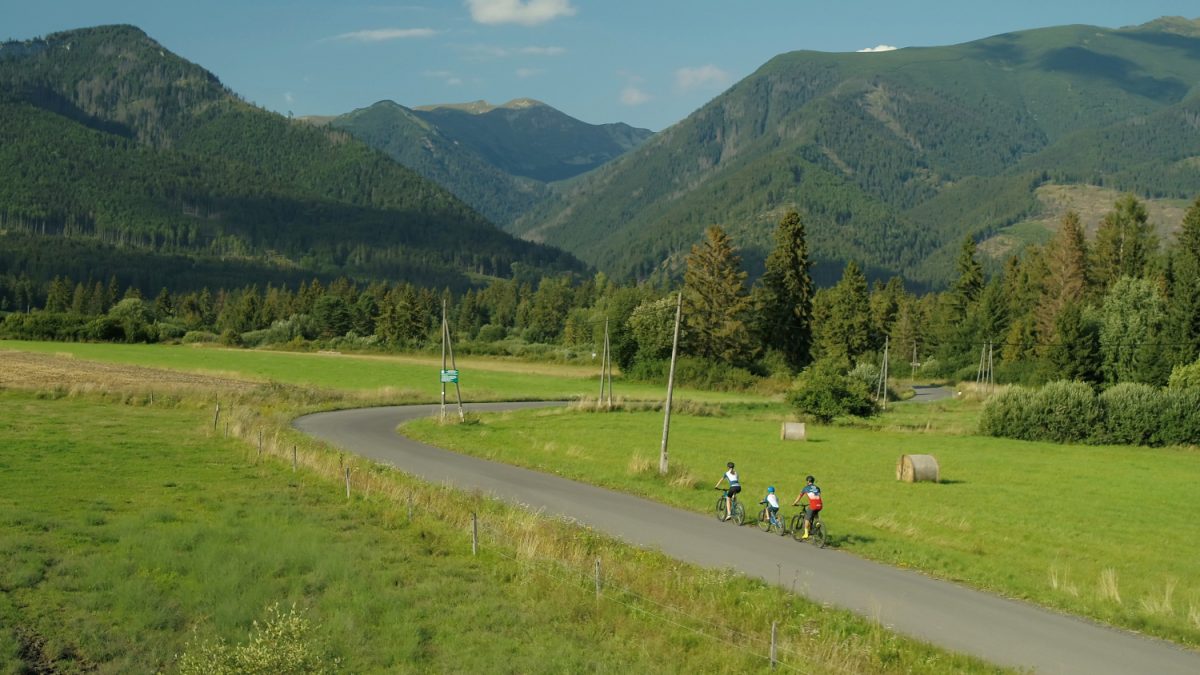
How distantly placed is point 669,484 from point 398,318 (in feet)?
393

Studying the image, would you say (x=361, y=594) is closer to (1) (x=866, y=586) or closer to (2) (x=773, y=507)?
(1) (x=866, y=586)

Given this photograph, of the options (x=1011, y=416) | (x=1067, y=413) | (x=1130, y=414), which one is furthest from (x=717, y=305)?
(x=1130, y=414)

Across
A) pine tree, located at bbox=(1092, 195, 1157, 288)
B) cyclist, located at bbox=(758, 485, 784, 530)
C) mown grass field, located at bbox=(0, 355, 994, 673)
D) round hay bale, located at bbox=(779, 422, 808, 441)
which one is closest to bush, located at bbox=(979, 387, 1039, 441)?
round hay bale, located at bbox=(779, 422, 808, 441)

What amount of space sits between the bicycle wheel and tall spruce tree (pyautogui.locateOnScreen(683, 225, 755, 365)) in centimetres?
7075

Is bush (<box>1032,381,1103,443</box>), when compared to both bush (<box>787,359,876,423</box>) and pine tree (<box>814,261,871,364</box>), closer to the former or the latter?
bush (<box>787,359,876,423</box>)

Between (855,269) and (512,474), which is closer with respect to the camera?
(512,474)

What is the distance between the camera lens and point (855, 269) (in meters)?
113

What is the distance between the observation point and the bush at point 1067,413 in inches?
2277

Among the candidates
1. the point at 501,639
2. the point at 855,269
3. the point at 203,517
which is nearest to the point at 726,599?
the point at 501,639

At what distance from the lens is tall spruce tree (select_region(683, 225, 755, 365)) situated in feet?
318

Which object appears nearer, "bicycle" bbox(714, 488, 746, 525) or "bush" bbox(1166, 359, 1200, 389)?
"bicycle" bbox(714, 488, 746, 525)

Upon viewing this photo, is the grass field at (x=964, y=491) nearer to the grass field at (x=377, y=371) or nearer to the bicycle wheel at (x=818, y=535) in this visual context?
the bicycle wheel at (x=818, y=535)

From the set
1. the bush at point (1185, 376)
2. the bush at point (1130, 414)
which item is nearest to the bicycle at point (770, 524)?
the bush at point (1130, 414)

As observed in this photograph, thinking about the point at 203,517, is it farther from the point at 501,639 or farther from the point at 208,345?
the point at 208,345
